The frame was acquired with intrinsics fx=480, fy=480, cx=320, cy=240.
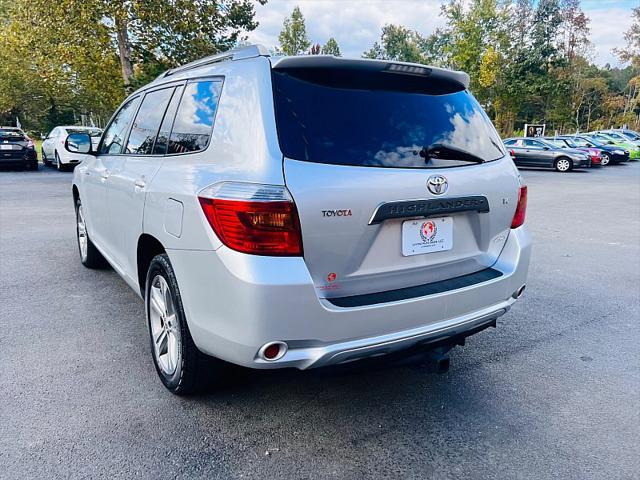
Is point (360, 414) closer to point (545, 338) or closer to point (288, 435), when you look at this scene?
point (288, 435)

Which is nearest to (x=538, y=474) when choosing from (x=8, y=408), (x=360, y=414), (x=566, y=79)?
(x=360, y=414)

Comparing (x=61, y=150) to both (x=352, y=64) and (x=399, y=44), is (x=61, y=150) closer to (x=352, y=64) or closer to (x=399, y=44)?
(x=352, y=64)

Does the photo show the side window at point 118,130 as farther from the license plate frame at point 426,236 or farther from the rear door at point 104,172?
the license plate frame at point 426,236

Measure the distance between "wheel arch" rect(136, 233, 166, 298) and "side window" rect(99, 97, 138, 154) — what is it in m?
1.19

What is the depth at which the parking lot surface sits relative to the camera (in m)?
2.28

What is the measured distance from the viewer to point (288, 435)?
8.18 feet

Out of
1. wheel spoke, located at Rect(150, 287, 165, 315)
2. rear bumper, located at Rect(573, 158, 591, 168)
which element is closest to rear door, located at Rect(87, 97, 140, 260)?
wheel spoke, located at Rect(150, 287, 165, 315)

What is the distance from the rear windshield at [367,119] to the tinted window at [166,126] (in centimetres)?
99

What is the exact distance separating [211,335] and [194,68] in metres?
1.69

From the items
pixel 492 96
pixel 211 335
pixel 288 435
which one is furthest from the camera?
pixel 492 96

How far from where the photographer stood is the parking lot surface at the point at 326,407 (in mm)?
2279

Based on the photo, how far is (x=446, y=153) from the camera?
254 centimetres

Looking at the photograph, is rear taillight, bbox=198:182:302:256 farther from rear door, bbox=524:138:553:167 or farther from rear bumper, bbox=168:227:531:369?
rear door, bbox=524:138:553:167

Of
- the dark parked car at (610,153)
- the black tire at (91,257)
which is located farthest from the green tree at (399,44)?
the black tire at (91,257)
